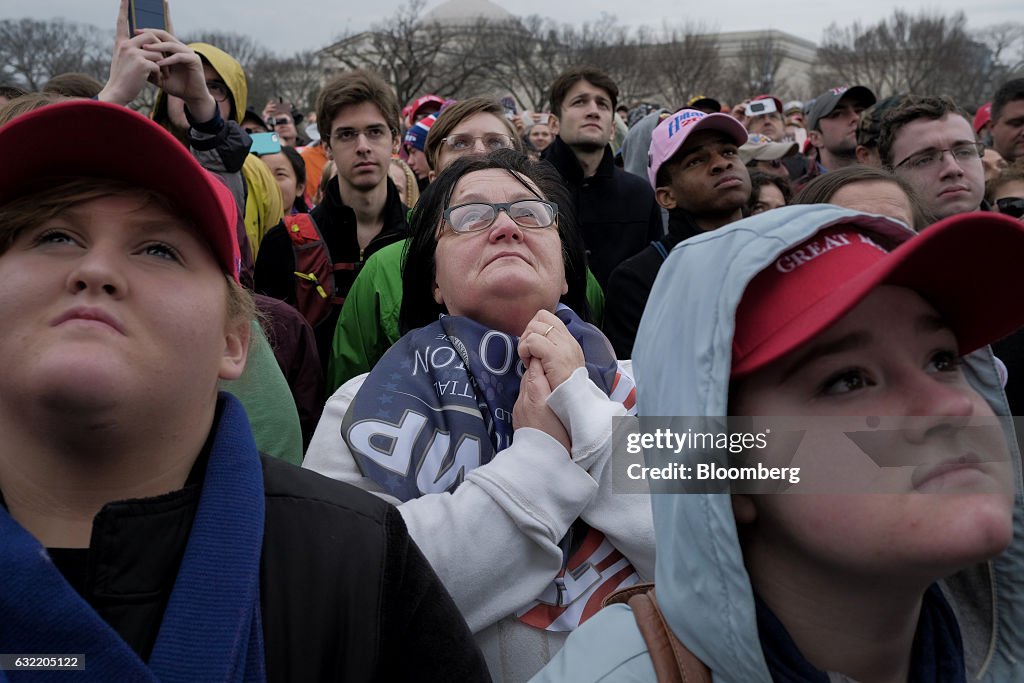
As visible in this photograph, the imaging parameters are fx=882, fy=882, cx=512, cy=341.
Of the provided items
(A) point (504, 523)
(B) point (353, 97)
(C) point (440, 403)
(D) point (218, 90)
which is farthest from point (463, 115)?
(A) point (504, 523)

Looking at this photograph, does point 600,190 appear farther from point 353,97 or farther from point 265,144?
point 265,144

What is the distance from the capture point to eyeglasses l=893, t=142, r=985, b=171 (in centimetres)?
434

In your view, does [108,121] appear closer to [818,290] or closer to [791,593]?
[818,290]

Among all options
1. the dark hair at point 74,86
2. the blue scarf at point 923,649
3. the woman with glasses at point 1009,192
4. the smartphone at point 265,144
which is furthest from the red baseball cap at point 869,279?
the smartphone at point 265,144

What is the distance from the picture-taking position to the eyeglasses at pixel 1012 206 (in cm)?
427

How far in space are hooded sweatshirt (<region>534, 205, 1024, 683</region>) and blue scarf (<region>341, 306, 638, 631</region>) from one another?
495 millimetres

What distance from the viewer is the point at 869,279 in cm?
133

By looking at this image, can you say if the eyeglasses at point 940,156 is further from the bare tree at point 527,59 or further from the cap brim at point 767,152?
the bare tree at point 527,59

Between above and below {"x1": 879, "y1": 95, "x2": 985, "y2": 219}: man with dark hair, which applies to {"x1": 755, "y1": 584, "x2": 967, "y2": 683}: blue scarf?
below

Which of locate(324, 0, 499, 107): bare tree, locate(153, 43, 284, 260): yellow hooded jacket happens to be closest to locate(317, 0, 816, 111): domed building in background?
locate(324, 0, 499, 107): bare tree

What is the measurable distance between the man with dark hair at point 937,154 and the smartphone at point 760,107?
700 centimetres

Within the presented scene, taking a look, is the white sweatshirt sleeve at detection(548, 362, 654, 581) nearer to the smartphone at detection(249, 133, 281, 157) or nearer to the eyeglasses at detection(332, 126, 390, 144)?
the eyeglasses at detection(332, 126, 390, 144)

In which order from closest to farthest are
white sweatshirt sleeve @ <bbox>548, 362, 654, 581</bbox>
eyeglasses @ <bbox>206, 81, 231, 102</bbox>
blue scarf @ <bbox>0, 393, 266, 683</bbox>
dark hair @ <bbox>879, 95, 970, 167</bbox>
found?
blue scarf @ <bbox>0, 393, 266, 683</bbox>
white sweatshirt sleeve @ <bbox>548, 362, 654, 581</bbox>
dark hair @ <bbox>879, 95, 970, 167</bbox>
eyeglasses @ <bbox>206, 81, 231, 102</bbox>

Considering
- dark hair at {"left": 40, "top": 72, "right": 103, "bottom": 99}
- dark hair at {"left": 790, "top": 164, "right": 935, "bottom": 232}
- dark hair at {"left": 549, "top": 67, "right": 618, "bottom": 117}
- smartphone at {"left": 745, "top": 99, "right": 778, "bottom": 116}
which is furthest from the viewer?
smartphone at {"left": 745, "top": 99, "right": 778, "bottom": 116}
